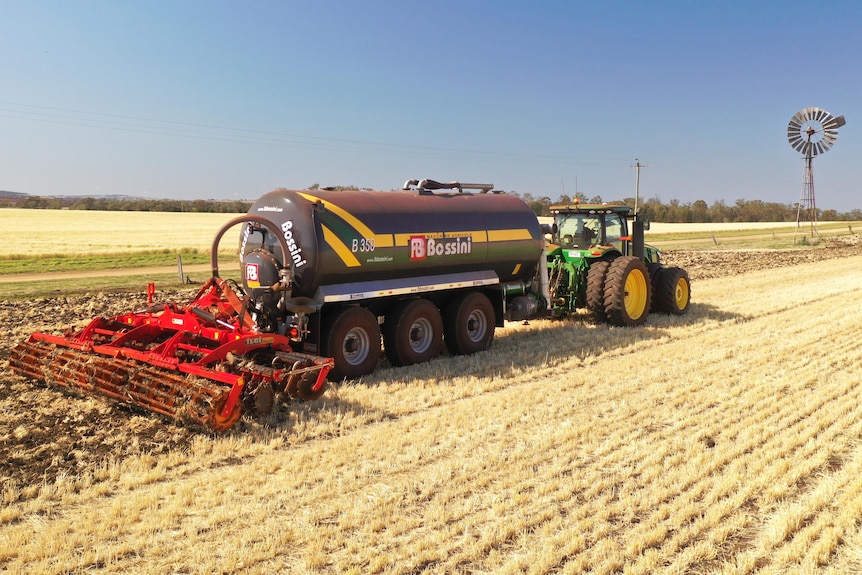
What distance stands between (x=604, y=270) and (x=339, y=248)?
A: 222 inches

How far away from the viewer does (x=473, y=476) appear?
5832 millimetres

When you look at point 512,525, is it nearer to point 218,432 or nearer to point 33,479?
point 218,432

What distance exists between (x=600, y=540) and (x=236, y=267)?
23.4 meters

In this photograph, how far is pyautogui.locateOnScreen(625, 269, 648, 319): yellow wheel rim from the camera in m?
13.0

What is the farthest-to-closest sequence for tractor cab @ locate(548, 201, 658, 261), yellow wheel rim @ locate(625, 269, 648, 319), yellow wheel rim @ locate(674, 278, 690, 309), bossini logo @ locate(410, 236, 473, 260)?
yellow wheel rim @ locate(674, 278, 690, 309) → tractor cab @ locate(548, 201, 658, 261) → yellow wheel rim @ locate(625, 269, 648, 319) → bossini logo @ locate(410, 236, 473, 260)

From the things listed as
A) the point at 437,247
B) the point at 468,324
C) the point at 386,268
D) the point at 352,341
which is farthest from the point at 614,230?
the point at 352,341

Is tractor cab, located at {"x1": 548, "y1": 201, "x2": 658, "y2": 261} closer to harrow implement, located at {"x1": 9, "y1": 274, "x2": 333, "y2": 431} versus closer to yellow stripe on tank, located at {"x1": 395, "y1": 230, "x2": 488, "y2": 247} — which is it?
yellow stripe on tank, located at {"x1": 395, "y1": 230, "x2": 488, "y2": 247}

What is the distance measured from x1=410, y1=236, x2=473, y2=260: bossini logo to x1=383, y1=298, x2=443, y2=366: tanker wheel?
673 mm

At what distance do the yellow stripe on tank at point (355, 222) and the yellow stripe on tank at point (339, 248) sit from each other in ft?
0.92

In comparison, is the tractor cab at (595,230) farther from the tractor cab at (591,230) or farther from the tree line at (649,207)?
the tree line at (649,207)

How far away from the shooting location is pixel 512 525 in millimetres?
4875

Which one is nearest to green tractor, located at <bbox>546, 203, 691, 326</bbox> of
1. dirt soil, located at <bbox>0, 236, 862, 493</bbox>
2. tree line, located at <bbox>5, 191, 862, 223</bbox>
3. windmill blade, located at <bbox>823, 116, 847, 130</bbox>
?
dirt soil, located at <bbox>0, 236, 862, 493</bbox>

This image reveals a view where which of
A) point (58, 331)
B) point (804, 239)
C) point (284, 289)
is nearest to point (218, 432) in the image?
point (284, 289)

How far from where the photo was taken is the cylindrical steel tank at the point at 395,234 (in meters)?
8.80
